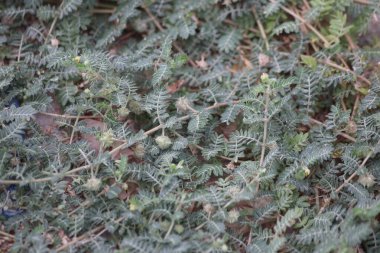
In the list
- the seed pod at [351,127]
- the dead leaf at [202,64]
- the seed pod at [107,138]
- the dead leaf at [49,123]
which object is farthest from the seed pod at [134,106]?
the seed pod at [351,127]

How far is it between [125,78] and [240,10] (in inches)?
34.7

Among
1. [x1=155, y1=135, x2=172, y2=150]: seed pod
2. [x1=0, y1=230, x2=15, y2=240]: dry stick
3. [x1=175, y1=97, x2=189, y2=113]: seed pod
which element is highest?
[x1=175, y1=97, x2=189, y2=113]: seed pod

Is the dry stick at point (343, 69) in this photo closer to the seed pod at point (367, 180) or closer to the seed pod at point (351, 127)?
the seed pod at point (351, 127)

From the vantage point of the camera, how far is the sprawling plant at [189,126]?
2.32 m

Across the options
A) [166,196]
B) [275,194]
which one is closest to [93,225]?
[166,196]

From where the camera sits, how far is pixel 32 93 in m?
2.71

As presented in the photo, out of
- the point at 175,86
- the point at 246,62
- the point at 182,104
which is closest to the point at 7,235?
the point at 182,104

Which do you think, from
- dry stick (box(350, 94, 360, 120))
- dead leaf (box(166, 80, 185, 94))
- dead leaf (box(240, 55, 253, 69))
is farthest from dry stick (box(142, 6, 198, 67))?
dry stick (box(350, 94, 360, 120))

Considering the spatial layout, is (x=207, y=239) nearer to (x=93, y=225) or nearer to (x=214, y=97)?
(x=93, y=225)

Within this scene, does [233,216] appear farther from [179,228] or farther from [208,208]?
[179,228]

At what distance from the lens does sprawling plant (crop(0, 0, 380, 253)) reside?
232 cm

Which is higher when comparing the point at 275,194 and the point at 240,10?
the point at 240,10

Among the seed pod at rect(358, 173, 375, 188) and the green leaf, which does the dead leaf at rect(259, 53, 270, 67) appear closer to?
the green leaf

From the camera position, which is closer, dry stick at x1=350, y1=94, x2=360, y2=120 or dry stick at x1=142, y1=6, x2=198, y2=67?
dry stick at x1=350, y1=94, x2=360, y2=120
